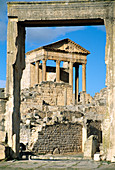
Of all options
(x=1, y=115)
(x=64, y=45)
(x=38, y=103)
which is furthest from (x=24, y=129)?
(x=64, y=45)

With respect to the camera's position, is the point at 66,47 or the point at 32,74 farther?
the point at 32,74

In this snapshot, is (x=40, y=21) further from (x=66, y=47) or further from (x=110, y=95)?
(x=66, y=47)

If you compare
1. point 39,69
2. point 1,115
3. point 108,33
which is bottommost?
point 1,115

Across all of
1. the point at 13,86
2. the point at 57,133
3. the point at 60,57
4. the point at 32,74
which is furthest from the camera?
the point at 32,74

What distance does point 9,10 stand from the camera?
12820 millimetres

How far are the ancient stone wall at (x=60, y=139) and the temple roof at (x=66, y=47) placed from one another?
796 inches

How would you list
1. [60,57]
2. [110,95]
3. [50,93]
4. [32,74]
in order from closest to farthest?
[110,95], [50,93], [60,57], [32,74]

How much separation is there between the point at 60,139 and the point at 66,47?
2258cm

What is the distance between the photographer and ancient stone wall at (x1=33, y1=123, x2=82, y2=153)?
19.4 m

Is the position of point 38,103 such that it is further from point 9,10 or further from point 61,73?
point 9,10

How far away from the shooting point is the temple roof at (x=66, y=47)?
135 ft

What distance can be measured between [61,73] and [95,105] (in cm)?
1588

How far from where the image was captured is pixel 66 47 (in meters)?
42.0

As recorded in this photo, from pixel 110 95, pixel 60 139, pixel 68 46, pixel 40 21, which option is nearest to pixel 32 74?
pixel 68 46
